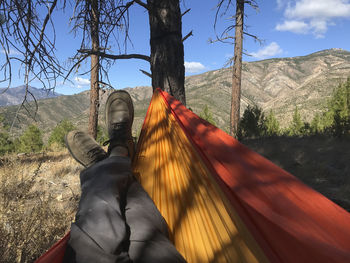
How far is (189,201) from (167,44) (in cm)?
139

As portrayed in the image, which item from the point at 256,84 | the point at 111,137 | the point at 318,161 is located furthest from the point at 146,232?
the point at 256,84

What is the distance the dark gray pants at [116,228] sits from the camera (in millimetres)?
785

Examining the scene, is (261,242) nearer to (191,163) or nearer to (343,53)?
(191,163)

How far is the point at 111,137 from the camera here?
155 cm

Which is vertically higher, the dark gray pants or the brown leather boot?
the brown leather boot

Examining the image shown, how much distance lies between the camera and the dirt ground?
2852mm

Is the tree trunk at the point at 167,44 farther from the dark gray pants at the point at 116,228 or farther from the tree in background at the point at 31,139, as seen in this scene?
the tree in background at the point at 31,139

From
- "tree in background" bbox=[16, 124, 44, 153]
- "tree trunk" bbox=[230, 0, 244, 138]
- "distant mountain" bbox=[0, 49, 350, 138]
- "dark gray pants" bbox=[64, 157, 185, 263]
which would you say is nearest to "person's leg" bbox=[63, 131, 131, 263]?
"dark gray pants" bbox=[64, 157, 185, 263]

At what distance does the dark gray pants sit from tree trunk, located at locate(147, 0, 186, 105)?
115 centimetres

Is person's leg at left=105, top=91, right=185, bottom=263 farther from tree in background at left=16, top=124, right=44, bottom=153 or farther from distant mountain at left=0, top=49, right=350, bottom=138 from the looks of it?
distant mountain at left=0, top=49, right=350, bottom=138

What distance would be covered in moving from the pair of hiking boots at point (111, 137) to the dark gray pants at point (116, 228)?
1.31ft

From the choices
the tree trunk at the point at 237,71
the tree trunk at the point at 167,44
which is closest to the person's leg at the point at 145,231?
the tree trunk at the point at 167,44

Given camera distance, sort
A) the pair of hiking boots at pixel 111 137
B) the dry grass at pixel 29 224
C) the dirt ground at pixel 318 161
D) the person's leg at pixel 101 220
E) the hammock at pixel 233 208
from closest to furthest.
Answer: the hammock at pixel 233 208, the person's leg at pixel 101 220, the dry grass at pixel 29 224, the pair of hiking boots at pixel 111 137, the dirt ground at pixel 318 161

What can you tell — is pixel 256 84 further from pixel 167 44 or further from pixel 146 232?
pixel 146 232
